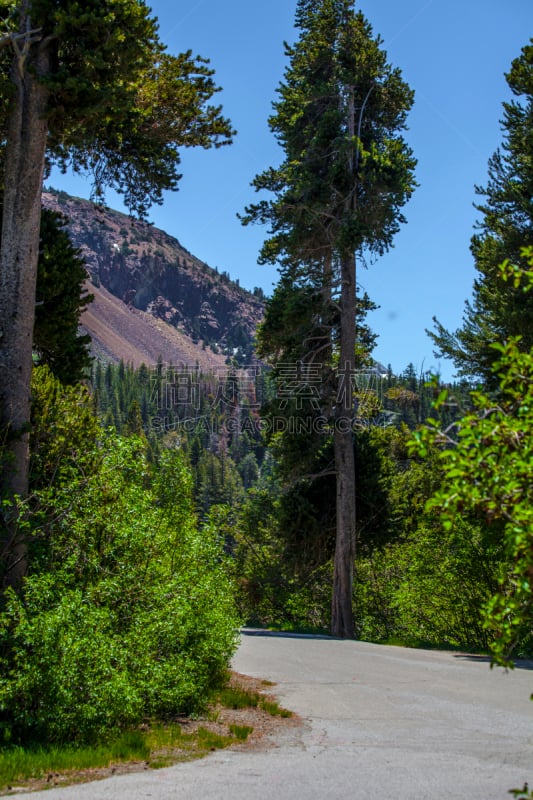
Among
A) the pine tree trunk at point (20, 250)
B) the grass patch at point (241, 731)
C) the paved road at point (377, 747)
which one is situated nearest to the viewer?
the paved road at point (377, 747)

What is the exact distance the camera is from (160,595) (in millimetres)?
8328

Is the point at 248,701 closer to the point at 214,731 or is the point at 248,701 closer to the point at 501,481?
the point at 214,731

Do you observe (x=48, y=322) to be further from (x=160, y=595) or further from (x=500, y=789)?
(x=500, y=789)

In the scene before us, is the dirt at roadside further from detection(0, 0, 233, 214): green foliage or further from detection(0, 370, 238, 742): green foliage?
detection(0, 0, 233, 214): green foliage

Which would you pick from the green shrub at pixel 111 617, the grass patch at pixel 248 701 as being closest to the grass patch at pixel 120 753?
the green shrub at pixel 111 617

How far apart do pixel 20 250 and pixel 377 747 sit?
7.45 meters

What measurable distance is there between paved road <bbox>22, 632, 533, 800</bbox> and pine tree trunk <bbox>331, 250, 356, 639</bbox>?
26.6 feet

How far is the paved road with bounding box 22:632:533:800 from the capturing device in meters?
5.66

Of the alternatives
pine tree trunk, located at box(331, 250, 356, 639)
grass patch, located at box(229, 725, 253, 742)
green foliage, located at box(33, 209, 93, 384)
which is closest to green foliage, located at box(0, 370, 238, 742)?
grass patch, located at box(229, 725, 253, 742)

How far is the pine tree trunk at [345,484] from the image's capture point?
67.8ft

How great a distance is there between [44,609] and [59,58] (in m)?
7.50

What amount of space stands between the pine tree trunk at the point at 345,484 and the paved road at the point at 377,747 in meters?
8.10

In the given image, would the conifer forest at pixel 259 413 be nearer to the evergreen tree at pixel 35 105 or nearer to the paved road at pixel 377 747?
the evergreen tree at pixel 35 105

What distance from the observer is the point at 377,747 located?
7129mm
